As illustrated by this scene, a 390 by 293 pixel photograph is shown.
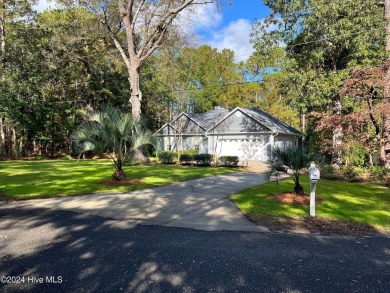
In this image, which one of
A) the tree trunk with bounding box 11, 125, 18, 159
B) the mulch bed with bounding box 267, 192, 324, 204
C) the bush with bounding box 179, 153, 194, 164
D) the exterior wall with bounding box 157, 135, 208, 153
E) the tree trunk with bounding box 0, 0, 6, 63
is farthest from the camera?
the exterior wall with bounding box 157, 135, 208, 153

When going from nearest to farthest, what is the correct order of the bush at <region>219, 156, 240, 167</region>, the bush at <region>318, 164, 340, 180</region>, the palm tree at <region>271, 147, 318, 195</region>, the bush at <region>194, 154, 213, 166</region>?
the palm tree at <region>271, 147, 318, 195</region> → the bush at <region>318, 164, 340, 180</region> → the bush at <region>219, 156, 240, 167</region> → the bush at <region>194, 154, 213, 166</region>

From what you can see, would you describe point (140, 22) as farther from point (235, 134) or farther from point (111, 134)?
point (111, 134)

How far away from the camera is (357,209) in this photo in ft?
23.2

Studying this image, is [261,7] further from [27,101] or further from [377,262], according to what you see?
[27,101]

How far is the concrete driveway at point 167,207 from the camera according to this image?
584cm

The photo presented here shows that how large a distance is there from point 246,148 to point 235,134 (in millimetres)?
1563

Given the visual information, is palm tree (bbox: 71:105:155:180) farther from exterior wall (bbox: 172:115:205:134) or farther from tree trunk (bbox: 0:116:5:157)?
tree trunk (bbox: 0:116:5:157)

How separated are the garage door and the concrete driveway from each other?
534 inches

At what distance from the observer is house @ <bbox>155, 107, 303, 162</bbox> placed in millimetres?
22766

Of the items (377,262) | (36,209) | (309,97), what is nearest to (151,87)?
(309,97)

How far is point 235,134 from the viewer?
24297 millimetres

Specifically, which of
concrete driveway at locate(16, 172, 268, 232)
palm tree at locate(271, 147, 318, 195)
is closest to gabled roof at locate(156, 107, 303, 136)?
palm tree at locate(271, 147, 318, 195)

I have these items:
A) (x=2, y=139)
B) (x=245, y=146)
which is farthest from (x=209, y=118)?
(x=2, y=139)

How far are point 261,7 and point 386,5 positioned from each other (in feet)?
23.1
